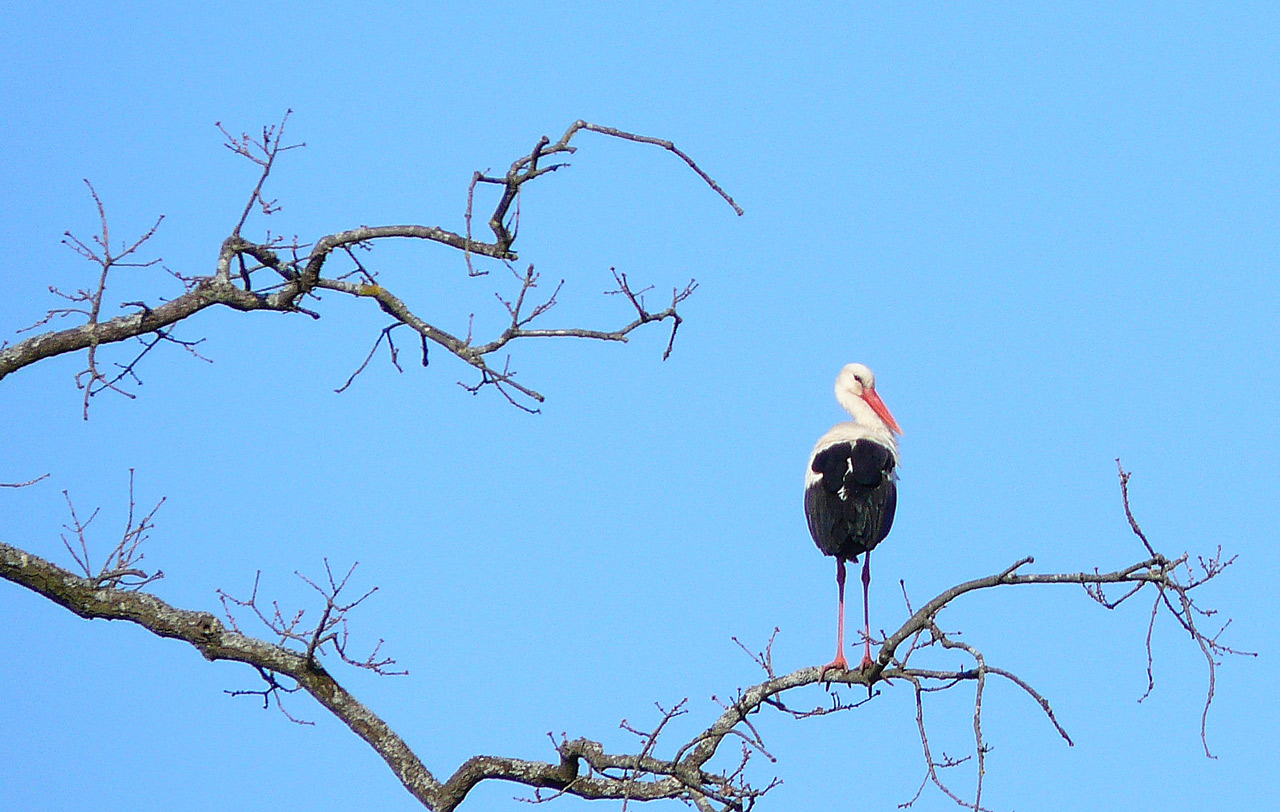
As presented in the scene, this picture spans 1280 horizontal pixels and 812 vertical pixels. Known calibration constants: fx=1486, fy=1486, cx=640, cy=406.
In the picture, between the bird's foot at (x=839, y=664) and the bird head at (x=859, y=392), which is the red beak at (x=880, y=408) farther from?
the bird's foot at (x=839, y=664)

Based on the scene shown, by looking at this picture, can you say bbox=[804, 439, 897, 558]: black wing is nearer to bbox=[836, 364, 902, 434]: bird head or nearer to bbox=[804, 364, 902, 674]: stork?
bbox=[804, 364, 902, 674]: stork

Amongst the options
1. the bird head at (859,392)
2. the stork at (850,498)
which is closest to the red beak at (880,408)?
the bird head at (859,392)

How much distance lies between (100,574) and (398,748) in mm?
1321

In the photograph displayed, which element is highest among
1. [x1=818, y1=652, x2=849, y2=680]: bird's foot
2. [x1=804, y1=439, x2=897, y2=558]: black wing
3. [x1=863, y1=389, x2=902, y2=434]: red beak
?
[x1=863, y1=389, x2=902, y2=434]: red beak

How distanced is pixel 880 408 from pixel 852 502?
158cm

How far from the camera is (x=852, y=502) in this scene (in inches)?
324

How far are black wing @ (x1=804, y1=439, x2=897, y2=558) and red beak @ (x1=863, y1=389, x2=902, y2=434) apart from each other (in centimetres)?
108

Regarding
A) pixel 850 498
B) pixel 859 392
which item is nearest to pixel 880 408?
pixel 859 392

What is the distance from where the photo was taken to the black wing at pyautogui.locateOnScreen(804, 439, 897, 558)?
8.23 meters

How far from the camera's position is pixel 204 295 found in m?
6.02

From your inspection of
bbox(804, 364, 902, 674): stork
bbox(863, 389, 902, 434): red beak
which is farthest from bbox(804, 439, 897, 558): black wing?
bbox(863, 389, 902, 434): red beak

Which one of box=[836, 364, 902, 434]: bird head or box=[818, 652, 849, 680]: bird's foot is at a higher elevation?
box=[836, 364, 902, 434]: bird head

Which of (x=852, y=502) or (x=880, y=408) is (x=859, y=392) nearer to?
(x=880, y=408)

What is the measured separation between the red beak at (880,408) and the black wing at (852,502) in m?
1.08
